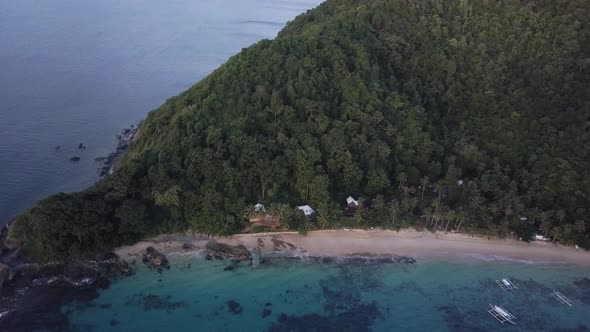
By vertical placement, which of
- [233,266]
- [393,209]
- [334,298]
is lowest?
[334,298]

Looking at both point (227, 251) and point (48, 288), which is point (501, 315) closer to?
point (227, 251)

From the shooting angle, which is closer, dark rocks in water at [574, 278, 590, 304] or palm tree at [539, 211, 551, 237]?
Answer: dark rocks in water at [574, 278, 590, 304]

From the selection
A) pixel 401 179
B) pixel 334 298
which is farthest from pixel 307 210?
pixel 401 179

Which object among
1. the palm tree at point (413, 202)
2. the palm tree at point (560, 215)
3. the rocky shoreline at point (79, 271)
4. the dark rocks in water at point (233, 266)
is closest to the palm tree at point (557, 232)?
the palm tree at point (560, 215)

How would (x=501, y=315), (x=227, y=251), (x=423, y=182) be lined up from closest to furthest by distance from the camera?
1. (x=501, y=315)
2. (x=227, y=251)
3. (x=423, y=182)

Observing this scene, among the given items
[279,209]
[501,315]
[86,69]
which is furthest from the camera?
[86,69]

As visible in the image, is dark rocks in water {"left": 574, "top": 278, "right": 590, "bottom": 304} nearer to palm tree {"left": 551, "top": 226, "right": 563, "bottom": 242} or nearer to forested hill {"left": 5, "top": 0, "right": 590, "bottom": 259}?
forested hill {"left": 5, "top": 0, "right": 590, "bottom": 259}

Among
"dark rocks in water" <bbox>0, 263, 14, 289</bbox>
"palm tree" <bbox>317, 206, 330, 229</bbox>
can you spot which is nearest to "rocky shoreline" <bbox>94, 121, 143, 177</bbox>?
"dark rocks in water" <bbox>0, 263, 14, 289</bbox>
